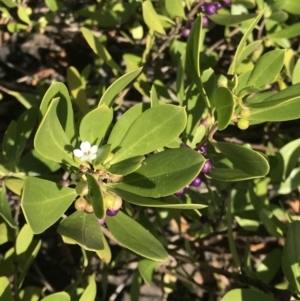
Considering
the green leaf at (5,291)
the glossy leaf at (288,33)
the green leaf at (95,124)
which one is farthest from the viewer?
the glossy leaf at (288,33)

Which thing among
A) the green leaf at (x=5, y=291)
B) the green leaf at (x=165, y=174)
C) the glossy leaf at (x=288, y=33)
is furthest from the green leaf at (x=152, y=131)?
the glossy leaf at (x=288, y=33)

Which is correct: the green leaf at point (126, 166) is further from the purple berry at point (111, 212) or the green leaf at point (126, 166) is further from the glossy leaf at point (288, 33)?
the glossy leaf at point (288, 33)

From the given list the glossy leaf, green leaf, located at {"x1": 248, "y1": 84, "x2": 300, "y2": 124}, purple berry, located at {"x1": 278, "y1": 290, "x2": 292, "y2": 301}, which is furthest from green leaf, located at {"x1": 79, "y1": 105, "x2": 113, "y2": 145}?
the glossy leaf

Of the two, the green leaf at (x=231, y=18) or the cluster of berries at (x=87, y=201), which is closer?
the cluster of berries at (x=87, y=201)

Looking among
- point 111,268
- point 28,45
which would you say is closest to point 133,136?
point 111,268

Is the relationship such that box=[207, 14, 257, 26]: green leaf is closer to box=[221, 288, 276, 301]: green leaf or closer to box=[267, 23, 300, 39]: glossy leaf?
box=[267, 23, 300, 39]: glossy leaf

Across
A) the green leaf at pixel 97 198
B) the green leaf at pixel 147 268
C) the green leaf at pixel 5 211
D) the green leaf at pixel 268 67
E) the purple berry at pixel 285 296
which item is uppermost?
the green leaf at pixel 97 198
